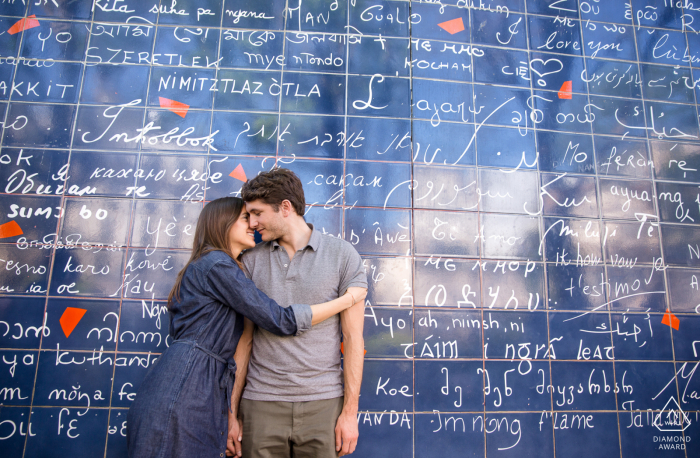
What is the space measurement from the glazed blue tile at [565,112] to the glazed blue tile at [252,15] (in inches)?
85.5

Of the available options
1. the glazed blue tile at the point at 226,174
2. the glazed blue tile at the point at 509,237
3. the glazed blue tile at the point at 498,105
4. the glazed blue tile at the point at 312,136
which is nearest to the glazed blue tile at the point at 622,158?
the glazed blue tile at the point at 498,105

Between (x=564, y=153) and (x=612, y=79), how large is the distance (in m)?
0.82

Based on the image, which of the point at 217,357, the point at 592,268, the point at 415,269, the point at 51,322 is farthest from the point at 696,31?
the point at 51,322

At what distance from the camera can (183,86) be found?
2705 mm

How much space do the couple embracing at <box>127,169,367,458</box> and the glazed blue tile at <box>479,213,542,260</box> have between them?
122 cm

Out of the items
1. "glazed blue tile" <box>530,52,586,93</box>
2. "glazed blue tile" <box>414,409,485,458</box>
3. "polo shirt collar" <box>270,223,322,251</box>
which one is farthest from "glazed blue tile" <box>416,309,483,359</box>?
"glazed blue tile" <box>530,52,586,93</box>

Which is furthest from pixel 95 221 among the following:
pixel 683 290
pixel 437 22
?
pixel 683 290

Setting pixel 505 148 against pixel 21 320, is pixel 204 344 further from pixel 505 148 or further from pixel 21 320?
pixel 505 148

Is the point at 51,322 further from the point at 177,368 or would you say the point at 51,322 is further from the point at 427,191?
the point at 427,191

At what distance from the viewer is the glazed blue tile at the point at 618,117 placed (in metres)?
2.94

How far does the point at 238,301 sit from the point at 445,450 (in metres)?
1.84

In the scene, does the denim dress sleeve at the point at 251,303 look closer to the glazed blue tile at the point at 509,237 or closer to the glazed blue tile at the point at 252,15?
Answer: the glazed blue tile at the point at 509,237

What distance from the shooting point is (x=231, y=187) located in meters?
2.60

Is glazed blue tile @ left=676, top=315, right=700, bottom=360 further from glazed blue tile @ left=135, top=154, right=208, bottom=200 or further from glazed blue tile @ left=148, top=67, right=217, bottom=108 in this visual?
glazed blue tile @ left=148, top=67, right=217, bottom=108
